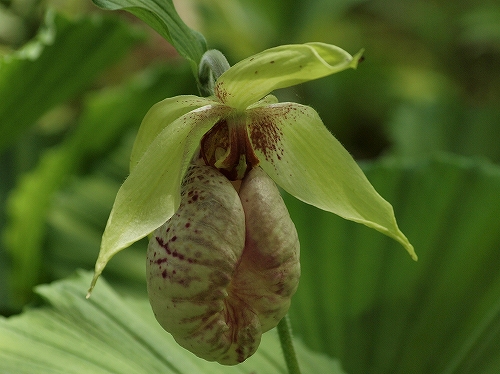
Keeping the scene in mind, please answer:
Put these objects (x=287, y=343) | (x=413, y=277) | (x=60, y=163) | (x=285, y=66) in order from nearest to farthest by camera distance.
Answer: (x=285, y=66) < (x=287, y=343) < (x=413, y=277) < (x=60, y=163)

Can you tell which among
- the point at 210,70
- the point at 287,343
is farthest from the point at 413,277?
the point at 210,70

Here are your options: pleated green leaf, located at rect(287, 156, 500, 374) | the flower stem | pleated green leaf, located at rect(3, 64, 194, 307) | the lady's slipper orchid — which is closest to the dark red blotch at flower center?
the lady's slipper orchid

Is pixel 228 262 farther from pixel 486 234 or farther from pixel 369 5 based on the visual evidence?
pixel 369 5

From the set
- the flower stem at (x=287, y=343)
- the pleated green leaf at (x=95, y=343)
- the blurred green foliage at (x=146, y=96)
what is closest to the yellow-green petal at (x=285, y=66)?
the flower stem at (x=287, y=343)

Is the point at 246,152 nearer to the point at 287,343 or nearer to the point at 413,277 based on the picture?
the point at 287,343

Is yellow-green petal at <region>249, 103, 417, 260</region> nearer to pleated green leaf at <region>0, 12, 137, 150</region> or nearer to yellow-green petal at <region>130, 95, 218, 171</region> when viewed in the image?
yellow-green petal at <region>130, 95, 218, 171</region>
